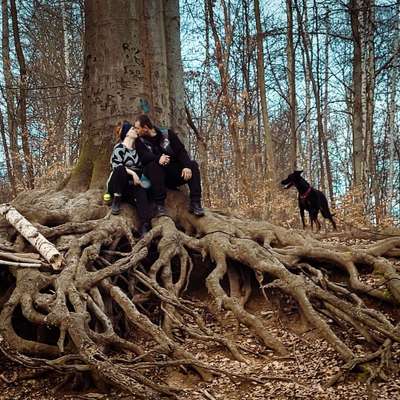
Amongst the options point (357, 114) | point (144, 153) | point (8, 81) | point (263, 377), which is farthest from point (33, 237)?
point (8, 81)

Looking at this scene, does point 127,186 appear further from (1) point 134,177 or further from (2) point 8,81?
(2) point 8,81

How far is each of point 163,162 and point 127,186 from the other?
20.7 inches

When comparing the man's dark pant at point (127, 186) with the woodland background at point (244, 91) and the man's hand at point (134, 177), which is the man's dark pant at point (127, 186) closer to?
the man's hand at point (134, 177)

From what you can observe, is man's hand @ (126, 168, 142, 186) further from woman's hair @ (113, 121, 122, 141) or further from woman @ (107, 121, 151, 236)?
woman's hair @ (113, 121, 122, 141)

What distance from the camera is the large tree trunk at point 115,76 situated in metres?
6.33

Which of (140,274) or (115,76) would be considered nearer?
(140,274)

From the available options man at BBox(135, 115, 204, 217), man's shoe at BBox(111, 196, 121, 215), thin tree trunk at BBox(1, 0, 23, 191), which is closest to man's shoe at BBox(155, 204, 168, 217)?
man at BBox(135, 115, 204, 217)

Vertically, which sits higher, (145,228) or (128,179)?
(128,179)

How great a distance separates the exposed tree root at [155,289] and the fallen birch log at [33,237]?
0.11 m

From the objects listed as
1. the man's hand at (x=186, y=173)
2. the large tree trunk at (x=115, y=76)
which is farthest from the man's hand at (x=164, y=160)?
the large tree trunk at (x=115, y=76)

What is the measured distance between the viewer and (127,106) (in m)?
6.31

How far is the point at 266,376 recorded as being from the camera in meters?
3.52

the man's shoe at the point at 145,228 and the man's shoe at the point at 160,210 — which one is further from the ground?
the man's shoe at the point at 160,210

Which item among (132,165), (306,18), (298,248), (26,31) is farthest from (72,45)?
(298,248)
